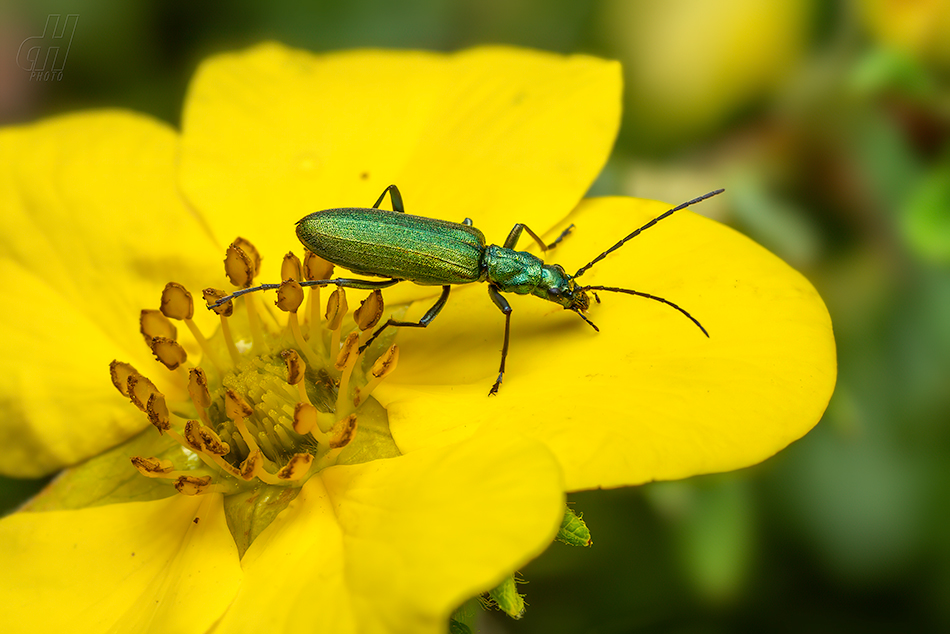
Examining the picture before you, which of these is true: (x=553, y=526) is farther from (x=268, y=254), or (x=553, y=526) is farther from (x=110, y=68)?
(x=110, y=68)

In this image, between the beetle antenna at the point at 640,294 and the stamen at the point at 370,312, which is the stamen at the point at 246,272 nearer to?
the stamen at the point at 370,312

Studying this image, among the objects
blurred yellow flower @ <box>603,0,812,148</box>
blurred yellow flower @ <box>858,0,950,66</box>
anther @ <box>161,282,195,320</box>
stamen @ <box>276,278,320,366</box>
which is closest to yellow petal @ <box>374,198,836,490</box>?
stamen @ <box>276,278,320,366</box>

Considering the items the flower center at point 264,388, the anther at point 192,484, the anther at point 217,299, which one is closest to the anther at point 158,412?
the flower center at point 264,388

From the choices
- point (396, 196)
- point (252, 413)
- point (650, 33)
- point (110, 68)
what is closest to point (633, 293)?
point (396, 196)

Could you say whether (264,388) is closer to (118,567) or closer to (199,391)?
(199,391)

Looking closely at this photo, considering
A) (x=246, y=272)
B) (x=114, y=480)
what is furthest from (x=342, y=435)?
(x=114, y=480)
